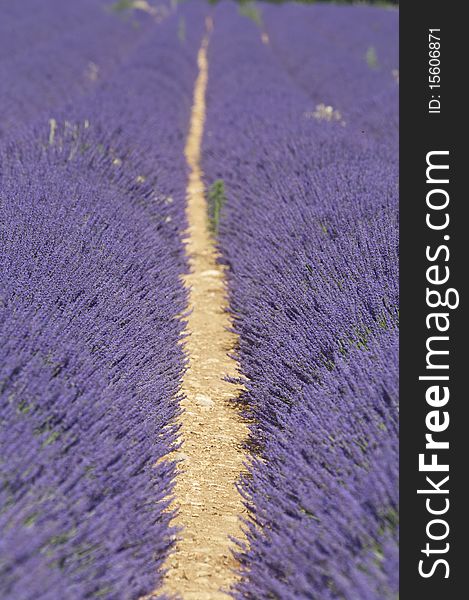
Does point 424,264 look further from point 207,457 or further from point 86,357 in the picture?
point 86,357

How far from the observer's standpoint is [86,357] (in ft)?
7.45

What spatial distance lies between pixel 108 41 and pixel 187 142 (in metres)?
6.88

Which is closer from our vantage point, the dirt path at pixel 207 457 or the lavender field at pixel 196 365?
the lavender field at pixel 196 365

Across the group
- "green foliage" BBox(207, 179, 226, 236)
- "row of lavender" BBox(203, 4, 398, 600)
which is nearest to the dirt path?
"row of lavender" BBox(203, 4, 398, 600)

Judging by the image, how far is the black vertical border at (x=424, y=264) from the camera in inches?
69.4

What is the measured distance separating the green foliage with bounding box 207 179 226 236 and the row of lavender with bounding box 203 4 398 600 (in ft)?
0.34

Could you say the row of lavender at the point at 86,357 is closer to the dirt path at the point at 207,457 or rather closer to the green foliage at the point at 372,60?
the dirt path at the point at 207,457

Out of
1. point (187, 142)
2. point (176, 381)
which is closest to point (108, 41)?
point (187, 142)

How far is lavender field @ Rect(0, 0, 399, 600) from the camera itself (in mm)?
1761

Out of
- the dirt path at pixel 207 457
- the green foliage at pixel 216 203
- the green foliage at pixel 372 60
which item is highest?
the green foliage at pixel 372 60

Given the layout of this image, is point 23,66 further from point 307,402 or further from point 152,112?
point 307,402

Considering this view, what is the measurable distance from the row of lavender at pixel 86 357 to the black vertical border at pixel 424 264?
2.31 ft

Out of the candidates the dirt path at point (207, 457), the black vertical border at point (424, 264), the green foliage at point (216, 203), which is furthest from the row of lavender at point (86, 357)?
the black vertical border at point (424, 264)

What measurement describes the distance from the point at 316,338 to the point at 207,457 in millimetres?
622
